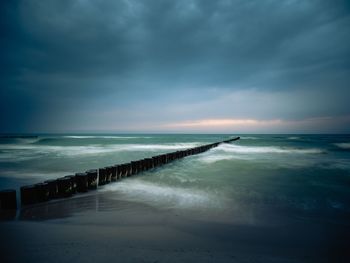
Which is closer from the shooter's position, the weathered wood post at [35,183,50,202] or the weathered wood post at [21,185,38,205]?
the weathered wood post at [21,185,38,205]

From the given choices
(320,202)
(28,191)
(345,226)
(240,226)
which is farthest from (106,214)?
(320,202)

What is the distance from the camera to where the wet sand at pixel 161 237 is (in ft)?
12.0

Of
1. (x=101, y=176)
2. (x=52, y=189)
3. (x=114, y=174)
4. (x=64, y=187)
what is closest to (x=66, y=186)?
(x=64, y=187)

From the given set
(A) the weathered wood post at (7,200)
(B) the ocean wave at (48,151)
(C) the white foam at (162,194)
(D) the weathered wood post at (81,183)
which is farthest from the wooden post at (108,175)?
(B) the ocean wave at (48,151)

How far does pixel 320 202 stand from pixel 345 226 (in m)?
2.09

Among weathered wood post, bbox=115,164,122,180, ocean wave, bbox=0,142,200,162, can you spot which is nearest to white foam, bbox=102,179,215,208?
weathered wood post, bbox=115,164,122,180

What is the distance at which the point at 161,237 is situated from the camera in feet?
14.2

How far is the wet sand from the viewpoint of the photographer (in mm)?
3650

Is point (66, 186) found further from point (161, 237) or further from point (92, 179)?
point (161, 237)

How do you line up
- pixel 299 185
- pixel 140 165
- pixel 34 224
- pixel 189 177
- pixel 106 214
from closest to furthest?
pixel 34 224
pixel 106 214
pixel 299 185
pixel 189 177
pixel 140 165

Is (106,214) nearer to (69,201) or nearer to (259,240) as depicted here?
(69,201)

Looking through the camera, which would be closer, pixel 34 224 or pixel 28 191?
pixel 34 224

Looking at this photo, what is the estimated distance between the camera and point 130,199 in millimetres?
7020

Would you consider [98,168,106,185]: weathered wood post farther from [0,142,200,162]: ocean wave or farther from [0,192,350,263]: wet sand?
[0,142,200,162]: ocean wave
